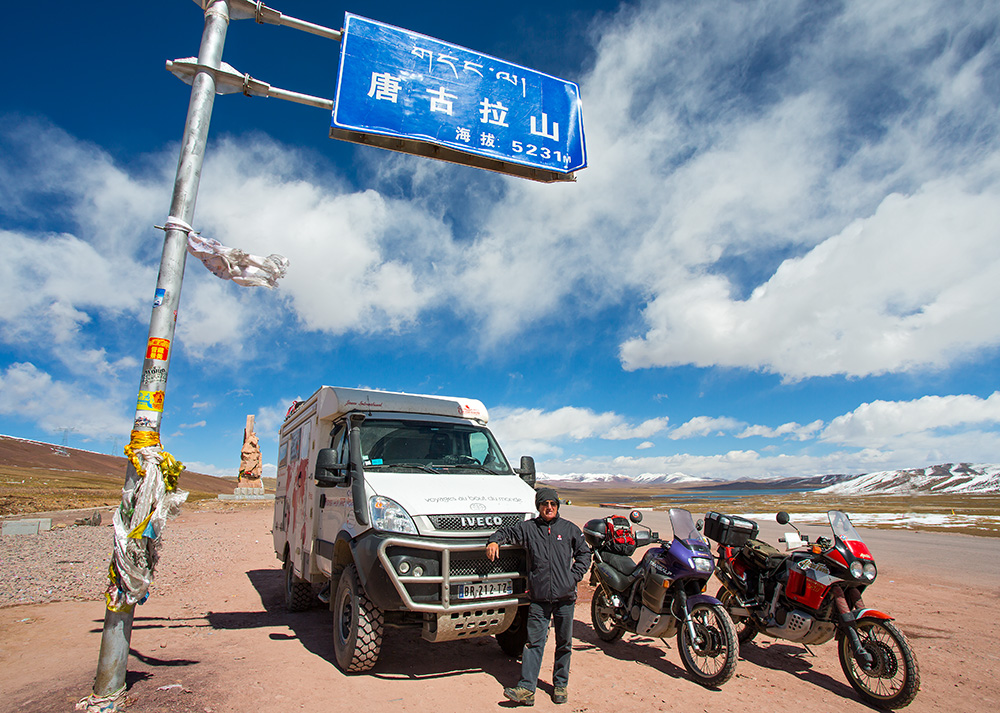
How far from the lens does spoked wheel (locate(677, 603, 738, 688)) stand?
5195mm

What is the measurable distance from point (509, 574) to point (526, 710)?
1128 millimetres

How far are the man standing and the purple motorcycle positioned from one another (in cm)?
142

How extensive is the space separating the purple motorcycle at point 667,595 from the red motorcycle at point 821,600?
0.55 meters

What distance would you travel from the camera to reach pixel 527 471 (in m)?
6.96

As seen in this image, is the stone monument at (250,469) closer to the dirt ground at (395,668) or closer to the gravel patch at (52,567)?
the gravel patch at (52,567)

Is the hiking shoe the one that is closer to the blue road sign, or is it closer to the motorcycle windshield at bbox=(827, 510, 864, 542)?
the motorcycle windshield at bbox=(827, 510, 864, 542)

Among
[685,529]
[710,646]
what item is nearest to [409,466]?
→ [685,529]

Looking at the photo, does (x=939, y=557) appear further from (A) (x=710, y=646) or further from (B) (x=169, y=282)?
(B) (x=169, y=282)

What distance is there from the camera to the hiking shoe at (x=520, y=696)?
4621 mm

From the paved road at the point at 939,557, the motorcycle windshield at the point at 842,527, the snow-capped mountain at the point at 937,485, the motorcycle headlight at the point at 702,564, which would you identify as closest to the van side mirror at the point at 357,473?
the motorcycle headlight at the point at 702,564

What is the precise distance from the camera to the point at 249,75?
18.1 ft

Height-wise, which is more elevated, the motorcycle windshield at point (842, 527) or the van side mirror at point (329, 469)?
the van side mirror at point (329, 469)

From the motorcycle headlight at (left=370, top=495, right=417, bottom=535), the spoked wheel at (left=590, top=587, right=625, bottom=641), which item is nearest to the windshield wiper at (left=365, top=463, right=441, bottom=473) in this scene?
the motorcycle headlight at (left=370, top=495, right=417, bottom=535)

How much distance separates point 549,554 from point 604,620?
2589 mm
